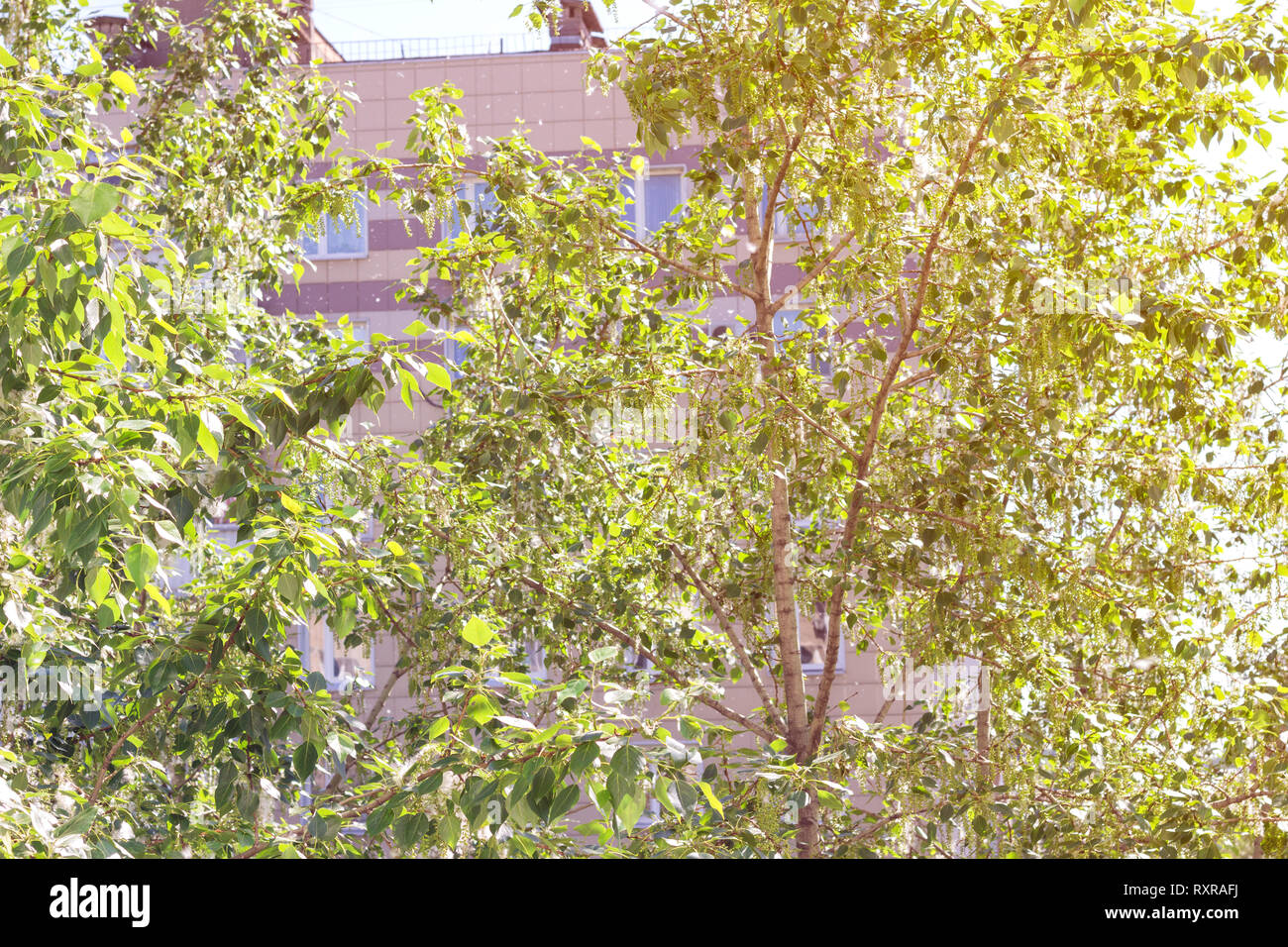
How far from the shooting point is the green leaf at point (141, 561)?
1.79 meters

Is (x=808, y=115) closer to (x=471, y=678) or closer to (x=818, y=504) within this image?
(x=818, y=504)

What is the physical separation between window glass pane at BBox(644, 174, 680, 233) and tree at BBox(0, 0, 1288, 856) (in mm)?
5482

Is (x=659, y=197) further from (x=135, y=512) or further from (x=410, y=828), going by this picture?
(x=410, y=828)

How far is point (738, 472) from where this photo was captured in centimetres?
369

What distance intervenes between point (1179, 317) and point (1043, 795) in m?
1.47

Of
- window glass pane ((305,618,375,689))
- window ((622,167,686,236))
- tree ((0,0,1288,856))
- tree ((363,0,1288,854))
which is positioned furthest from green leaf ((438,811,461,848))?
window ((622,167,686,236))

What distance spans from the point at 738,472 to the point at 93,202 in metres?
2.37

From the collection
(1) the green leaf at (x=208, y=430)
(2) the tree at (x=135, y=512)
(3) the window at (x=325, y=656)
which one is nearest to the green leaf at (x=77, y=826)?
(2) the tree at (x=135, y=512)

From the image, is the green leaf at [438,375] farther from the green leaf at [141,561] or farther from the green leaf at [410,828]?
the green leaf at [410,828]

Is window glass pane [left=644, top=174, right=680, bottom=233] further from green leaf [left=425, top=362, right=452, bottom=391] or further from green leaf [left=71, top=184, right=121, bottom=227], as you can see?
green leaf [left=71, top=184, right=121, bottom=227]

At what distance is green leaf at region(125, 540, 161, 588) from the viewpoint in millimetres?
1788

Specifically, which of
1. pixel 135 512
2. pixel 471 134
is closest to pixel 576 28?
pixel 471 134
